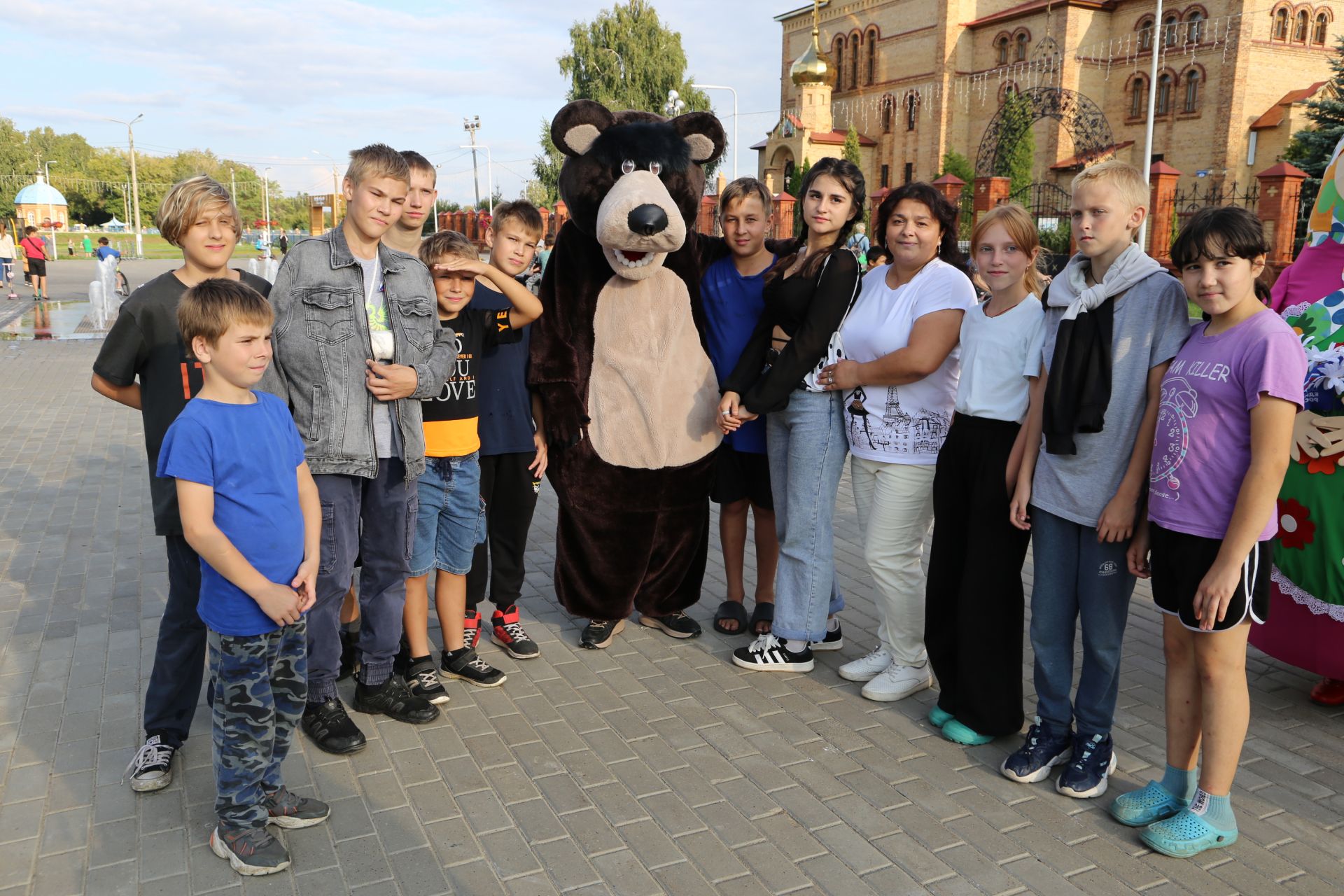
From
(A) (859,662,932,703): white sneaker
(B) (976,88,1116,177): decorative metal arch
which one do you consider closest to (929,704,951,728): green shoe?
(A) (859,662,932,703): white sneaker

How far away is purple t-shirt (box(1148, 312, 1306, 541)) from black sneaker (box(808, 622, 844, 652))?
191 cm

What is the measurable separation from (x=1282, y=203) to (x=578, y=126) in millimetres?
14885

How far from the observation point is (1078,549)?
317cm

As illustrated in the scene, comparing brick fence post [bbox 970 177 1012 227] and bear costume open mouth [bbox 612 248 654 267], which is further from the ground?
brick fence post [bbox 970 177 1012 227]

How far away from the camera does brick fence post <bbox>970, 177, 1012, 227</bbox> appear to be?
1812 centimetres

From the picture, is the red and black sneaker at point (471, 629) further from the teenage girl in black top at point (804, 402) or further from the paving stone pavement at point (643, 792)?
the teenage girl in black top at point (804, 402)

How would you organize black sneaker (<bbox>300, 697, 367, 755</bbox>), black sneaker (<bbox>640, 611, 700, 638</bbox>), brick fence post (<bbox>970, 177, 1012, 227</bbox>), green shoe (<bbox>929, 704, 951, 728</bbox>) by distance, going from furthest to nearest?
brick fence post (<bbox>970, 177, 1012, 227</bbox>) < black sneaker (<bbox>640, 611, 700, 638</bbox>) < green shoe (<bbox>929, 704, 951, 728</bbox>) < black sneaker (<bbox>300, 697, 367, 755</bbox>)

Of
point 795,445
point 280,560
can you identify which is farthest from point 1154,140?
point 280,560

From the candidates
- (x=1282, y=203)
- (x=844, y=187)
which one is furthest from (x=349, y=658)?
(x=1282, y=203)

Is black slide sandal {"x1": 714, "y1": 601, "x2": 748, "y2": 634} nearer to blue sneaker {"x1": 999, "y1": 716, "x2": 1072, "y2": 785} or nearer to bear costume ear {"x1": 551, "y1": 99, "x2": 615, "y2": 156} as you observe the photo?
blue sneaker {"x1": 999, "y1": 716, "x2": 1072, "y2": 785}

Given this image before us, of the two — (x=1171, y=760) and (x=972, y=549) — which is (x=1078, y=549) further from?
(x=1171, y=760)

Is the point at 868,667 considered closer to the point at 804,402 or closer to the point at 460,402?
the point at 804,402

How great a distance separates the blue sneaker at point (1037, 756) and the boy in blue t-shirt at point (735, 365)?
4.89 feet

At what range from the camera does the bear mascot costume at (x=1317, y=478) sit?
3.54m
